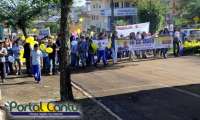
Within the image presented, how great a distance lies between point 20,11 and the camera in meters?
35.1

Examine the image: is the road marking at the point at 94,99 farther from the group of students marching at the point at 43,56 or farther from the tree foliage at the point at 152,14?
the tree foliage at the point at 152,14

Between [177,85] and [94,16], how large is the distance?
369 ft

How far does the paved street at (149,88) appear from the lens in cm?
1382

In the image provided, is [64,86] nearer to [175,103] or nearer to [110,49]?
[175,103]

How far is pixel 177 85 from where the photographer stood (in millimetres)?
18625

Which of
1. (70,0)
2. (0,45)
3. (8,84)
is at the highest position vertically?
(70,0)

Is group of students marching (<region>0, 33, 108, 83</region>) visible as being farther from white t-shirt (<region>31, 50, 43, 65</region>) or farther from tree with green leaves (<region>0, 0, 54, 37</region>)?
tree with green leaves (<region>0, 0, 54, 37</region>)

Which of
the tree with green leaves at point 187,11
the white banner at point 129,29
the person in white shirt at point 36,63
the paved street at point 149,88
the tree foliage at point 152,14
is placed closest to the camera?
the paved street at point 149,88

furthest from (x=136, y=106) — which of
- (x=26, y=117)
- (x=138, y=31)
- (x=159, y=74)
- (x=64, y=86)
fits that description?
(x=138, y=31)

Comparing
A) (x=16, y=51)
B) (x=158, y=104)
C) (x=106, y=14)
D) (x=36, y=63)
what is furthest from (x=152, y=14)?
(x=158, y=104)

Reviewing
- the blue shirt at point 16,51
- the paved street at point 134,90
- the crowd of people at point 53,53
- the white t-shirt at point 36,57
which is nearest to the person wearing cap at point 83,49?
the crowd of people at point 53,53

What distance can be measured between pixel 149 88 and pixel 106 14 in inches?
3548

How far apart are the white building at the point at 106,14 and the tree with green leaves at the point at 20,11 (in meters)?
50.5

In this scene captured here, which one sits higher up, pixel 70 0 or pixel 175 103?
pixel 70 0
